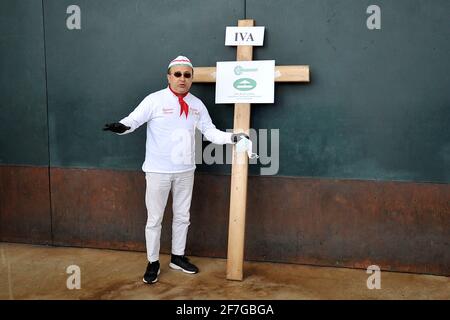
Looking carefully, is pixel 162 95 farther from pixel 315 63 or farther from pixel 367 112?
pixel 367 112

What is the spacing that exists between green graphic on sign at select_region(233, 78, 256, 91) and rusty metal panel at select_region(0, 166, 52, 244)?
2262mm

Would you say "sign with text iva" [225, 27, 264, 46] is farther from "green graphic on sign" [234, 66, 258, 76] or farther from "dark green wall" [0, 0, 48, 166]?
"dark green wall" [0, 0, 48, 166]

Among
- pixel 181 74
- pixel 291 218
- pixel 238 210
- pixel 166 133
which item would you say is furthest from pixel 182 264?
pixel 181 74

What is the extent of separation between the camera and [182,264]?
412cm

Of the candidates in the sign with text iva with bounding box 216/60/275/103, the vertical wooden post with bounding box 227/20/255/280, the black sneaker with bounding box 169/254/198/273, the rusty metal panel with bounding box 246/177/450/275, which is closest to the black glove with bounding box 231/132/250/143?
the vertical wooden post with bounding box 227/20/255/280

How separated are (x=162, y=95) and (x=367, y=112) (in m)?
1.80

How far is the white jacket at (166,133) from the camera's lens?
3896mm

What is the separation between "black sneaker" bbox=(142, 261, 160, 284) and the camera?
3.86m

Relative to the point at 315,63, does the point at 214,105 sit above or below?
below

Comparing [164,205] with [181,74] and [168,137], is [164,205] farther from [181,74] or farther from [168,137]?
[181,74]

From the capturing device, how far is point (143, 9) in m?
4.44

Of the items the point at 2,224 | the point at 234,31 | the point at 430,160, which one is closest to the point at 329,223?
the point at 430,160

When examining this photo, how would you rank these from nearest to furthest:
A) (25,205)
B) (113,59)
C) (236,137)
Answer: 1. (236,137)
2. (113,59)
3. (25,205)

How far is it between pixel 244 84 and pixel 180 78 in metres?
0.60
